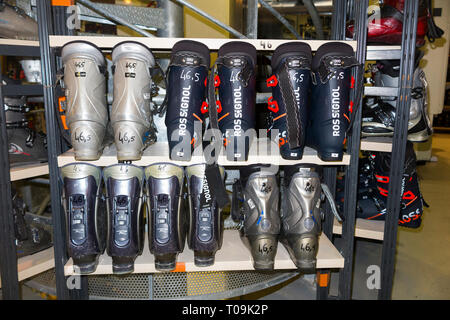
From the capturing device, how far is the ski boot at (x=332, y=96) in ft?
4.02

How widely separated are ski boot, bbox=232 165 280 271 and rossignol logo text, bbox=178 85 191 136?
330mm

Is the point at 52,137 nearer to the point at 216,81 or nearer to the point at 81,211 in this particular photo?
the point at 81,211

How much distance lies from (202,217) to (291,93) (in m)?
0.61

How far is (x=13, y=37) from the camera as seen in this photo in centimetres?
141

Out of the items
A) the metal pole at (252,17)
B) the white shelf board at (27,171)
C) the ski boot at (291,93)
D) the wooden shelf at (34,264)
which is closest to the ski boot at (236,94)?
the ski boot at (291,93)

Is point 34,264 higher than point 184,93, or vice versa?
point 184,93

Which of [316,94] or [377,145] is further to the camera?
[377,145]

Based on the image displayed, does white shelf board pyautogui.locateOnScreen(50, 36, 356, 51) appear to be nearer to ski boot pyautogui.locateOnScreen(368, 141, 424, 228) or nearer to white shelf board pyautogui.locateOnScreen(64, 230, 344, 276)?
ski boot pyautogui.locateOnScreen(368, 141, 424, 228)

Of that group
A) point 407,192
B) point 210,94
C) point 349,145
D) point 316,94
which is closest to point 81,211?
point 210,94

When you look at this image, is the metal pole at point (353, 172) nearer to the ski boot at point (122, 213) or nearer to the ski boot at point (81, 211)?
the ski boot at point (122, 213)

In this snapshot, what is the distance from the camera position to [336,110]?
4.07ft

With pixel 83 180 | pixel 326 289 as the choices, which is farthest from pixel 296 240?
pixel 83 180

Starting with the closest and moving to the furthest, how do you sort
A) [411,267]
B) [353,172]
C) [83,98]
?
[83,98]
[353,172]
[411,267]
